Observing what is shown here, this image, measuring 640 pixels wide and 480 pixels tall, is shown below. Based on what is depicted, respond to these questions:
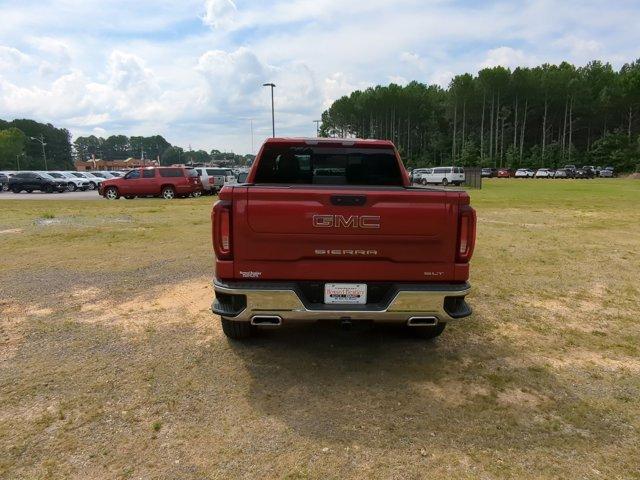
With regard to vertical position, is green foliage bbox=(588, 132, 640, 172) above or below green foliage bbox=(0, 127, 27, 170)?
below

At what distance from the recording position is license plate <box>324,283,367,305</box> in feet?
12.4

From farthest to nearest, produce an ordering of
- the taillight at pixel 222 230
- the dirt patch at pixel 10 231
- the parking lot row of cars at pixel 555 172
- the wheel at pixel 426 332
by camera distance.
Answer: the parking lot row of cars at pixel 555 172 → the dirt patch at pixel 10 231 → the wheel at pixel 426 332 → the taillight at pixel 222 230


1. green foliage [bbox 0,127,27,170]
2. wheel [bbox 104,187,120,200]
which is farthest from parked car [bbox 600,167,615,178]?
green foliage [bbox 0,127,27,170]

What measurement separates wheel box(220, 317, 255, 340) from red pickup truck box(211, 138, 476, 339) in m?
0.67

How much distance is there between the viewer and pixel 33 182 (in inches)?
1348

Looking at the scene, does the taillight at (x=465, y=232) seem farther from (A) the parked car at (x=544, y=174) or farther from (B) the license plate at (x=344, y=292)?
(A) the parked car at (x=544, y=174)

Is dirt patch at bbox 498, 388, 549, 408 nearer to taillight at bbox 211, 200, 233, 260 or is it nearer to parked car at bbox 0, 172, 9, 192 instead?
taillight at bbox 211, 200, 233, 260

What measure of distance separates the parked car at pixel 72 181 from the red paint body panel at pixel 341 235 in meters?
36.5

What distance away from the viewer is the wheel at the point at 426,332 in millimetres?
4711

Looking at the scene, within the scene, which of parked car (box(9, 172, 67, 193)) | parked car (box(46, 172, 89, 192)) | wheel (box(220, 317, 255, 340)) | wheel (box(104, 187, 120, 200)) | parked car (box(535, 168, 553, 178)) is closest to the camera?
wheel (box(220, 317, 255, 340))

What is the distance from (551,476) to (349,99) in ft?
354

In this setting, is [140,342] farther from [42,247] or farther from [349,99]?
[349,99]

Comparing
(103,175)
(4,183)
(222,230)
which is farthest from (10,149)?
(222,230)

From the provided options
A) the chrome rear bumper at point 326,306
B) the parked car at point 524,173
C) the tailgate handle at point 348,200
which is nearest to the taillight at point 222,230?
the chrome rear bumper at point 326,306
